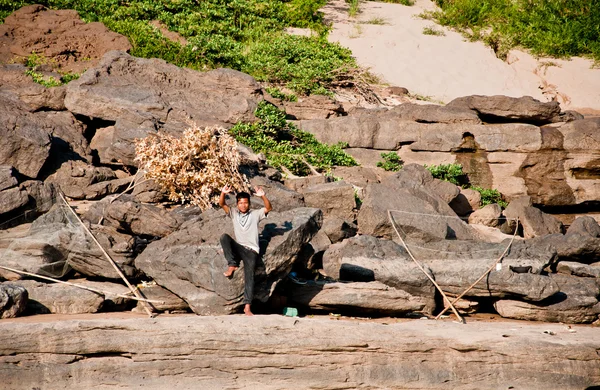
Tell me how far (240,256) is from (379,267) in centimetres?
230

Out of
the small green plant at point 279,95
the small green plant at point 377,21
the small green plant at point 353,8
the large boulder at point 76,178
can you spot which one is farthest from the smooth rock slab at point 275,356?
the small green plant at point 353,8

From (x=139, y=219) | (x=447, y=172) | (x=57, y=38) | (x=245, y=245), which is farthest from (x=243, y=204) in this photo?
(x=57, y=38)

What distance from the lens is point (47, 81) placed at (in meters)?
14.8

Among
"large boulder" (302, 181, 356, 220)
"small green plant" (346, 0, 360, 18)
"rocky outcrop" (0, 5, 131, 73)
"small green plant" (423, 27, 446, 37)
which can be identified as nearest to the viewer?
"large boulder" (302, 181, 356, 220)

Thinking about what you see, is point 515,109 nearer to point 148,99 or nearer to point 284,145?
point 284,145

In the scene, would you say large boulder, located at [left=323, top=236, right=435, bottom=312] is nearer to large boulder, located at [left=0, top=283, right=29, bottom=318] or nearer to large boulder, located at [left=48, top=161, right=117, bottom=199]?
large boulder, located at [left=0, top=283, right=29, bottom=318]

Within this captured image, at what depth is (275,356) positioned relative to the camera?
752cm

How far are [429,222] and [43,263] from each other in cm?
547

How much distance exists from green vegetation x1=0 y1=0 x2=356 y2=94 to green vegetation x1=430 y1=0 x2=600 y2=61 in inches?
174

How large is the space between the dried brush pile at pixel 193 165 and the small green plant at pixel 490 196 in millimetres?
5428

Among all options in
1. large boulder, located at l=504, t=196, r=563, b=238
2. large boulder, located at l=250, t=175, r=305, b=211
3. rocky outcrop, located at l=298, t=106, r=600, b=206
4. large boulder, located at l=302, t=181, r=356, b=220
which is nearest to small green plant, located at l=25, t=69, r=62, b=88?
rocky outcrop, located at l=298, t=106, r=600, b=206

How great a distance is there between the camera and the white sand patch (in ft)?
62.2

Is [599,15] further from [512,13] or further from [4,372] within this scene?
[4,372]

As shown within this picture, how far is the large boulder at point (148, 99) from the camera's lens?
486 inches
